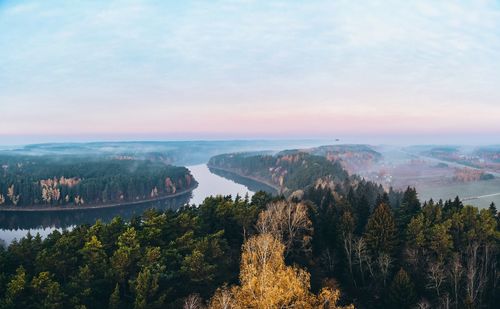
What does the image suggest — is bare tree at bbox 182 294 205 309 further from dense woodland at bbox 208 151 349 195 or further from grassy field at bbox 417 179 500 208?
grassy field at bbox 417 179 500 208

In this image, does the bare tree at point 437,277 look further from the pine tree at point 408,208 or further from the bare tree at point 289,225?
the bare tree at point 289,225

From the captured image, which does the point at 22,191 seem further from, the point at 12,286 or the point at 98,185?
the point at 12,286

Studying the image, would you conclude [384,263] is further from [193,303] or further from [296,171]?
[296,171]

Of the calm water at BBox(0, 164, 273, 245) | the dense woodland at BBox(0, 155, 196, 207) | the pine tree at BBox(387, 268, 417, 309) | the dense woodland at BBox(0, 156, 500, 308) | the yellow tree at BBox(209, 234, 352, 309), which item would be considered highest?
the yellow tree at BBox(209, 234, 352, 309)

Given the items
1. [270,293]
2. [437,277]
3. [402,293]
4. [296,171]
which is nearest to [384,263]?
[402,293]

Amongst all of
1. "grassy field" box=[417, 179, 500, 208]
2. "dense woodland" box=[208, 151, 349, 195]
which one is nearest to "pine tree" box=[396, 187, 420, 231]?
"dense woodland" box=[208, 151, 349, 195]

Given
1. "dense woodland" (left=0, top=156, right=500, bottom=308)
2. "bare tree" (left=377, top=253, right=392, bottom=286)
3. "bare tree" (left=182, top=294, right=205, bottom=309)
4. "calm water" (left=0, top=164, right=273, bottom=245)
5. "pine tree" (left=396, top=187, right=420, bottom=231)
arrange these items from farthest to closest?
"calm water" (left=0, top=164, right=273, bottom=245) < "pine tree" (left=396, top=187, right=420, bottom=231) < "bare tree" (left=377, top=253, right=392, bottom=286) < "dense woodland" (left=0, top=156, right=500, bottom=308) < "bare tree" (left=182, top=294, right=205, bottom=309)

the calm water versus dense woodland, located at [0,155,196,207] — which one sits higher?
dense woodland, located at [0,155,196,207]
